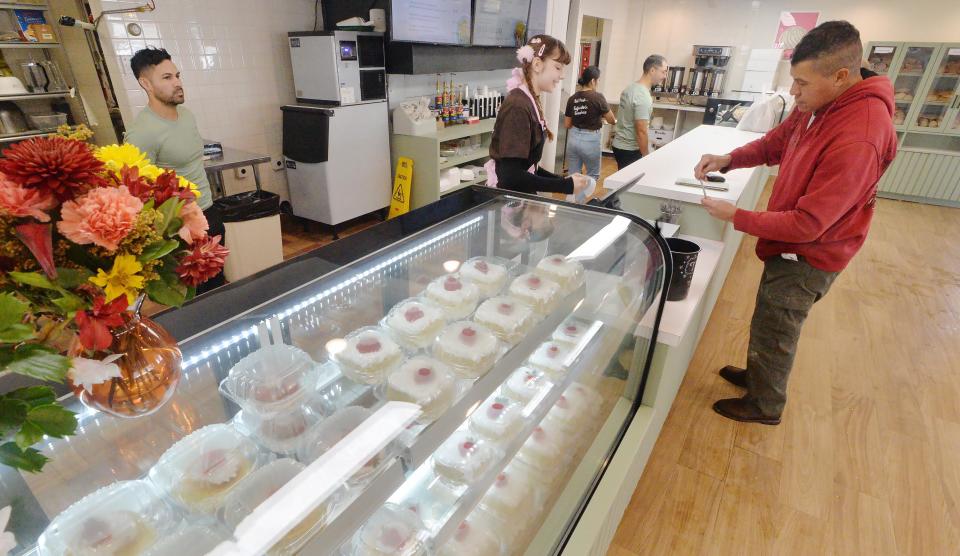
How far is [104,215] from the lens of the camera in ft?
1.96

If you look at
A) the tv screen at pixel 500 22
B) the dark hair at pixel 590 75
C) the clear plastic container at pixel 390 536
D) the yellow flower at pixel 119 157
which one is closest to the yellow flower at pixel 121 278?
the yellow flower at pixel 119 157

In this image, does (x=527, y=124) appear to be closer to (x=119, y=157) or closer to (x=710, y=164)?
(x=710, y=164)

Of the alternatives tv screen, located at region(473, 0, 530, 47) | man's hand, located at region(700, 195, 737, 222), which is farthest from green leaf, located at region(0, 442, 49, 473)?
tv screen, located at region(473, 0, 530, 47)

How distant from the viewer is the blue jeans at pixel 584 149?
466 centimetres

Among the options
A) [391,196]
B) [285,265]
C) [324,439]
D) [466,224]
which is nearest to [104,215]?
[324,439]

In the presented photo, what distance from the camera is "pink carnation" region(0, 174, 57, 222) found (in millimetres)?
562

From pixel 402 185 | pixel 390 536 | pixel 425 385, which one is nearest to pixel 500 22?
pixel 402 185

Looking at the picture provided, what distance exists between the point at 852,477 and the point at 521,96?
2.34 metres

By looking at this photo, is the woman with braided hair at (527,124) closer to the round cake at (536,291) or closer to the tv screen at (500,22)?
the round cake at (536,291)

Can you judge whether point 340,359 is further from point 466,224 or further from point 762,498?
point 762,498

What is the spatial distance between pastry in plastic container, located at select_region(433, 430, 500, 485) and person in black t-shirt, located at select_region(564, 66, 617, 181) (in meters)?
3.79

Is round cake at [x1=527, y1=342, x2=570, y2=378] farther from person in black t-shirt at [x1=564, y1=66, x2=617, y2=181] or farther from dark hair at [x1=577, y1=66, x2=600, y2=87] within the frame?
dark hair at [x1=577, y1=66, x2=600, y2=87]

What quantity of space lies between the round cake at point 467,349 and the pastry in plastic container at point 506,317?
0.17 feet

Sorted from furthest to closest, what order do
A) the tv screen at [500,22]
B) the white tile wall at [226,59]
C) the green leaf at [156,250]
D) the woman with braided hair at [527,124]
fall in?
the tv screen at [500,22] → the white tile wall at [226,59] → the woman with braided hair at [527,124] → the green leaf at [156,250]
